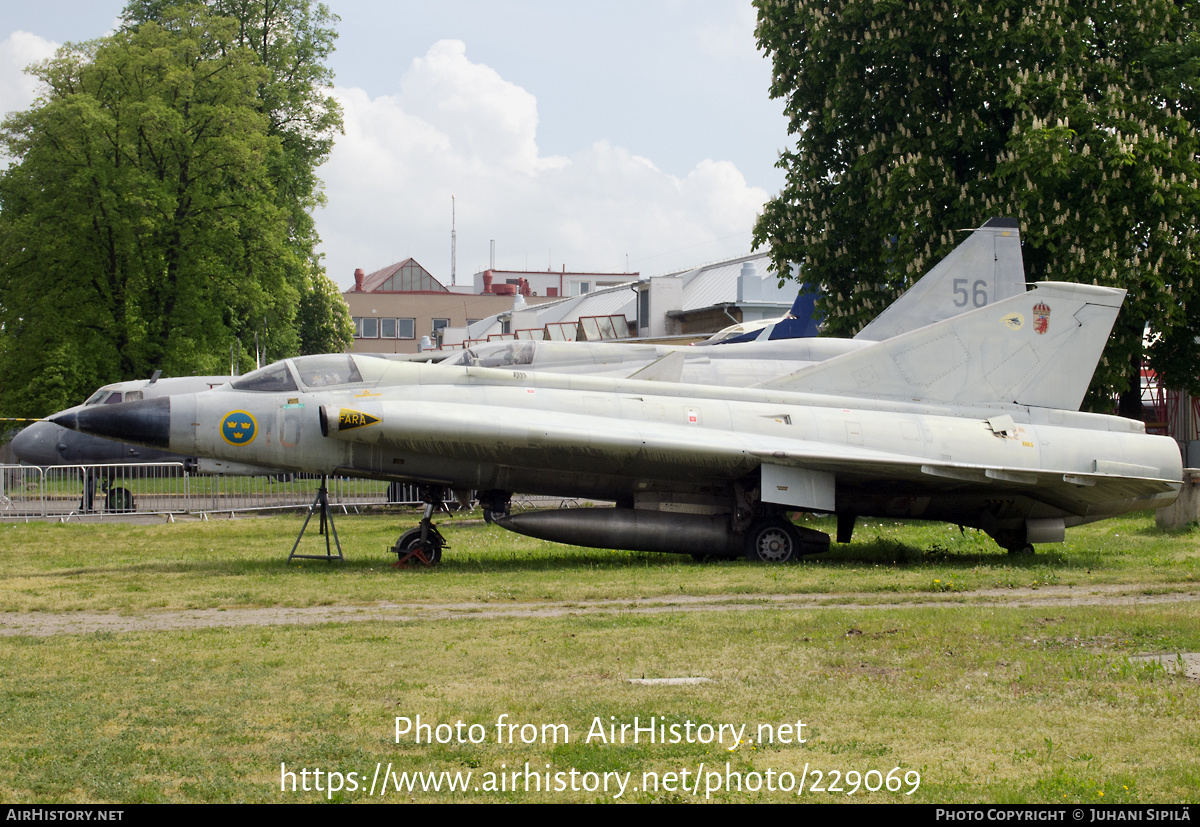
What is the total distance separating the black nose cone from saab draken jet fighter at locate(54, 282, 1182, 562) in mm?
26

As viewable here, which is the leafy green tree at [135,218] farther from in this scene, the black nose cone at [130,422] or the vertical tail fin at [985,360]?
the vertical tail fin at [985,360]

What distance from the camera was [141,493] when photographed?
87.4 feet

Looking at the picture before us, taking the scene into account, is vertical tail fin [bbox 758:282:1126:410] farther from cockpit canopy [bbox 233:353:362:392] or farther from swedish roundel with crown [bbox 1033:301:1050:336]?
cockpit canopy [bbox 233:353:362:392]

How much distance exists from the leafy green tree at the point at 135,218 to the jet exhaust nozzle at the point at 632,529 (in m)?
23.4

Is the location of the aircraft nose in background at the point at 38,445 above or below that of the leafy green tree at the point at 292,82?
below

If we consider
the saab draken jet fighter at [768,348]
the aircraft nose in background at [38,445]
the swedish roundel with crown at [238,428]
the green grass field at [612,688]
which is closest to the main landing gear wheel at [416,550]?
the green grass field at [612,688]

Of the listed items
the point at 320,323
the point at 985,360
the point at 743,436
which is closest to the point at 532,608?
the point at 743,436

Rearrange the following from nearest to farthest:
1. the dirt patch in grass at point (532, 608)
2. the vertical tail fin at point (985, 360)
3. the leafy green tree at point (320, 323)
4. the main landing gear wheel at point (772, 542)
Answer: the dirt patch in grass at point (532, 608)
the main landing gear wheel at point (772, 542)
the vertical tail fin at point (985, 360)
the leafy green tree at point (320, 323)

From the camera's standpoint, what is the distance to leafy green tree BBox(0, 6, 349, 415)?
34125 millimetres

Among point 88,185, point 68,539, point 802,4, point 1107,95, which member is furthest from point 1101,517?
point 88,185

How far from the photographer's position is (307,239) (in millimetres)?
45469

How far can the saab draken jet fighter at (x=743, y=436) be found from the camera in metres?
14.9

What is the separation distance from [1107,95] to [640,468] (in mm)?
14706

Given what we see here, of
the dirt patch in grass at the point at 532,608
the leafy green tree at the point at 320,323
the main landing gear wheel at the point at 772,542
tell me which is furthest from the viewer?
the leafy green tree at the point at 320,323
